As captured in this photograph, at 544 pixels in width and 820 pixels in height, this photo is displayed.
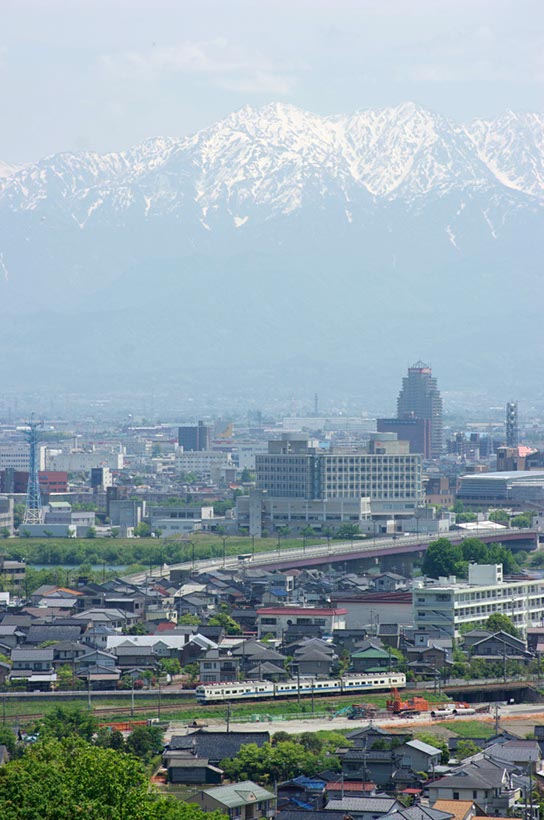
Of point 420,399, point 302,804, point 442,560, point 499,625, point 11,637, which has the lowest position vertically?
point 302,804

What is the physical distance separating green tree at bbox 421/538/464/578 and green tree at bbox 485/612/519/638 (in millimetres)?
13573

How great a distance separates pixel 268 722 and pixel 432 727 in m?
3.50

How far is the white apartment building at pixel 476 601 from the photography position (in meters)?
56.7

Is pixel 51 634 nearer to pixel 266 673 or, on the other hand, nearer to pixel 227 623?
pixel 227 623

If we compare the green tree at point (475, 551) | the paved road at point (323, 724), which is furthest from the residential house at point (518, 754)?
the green tree at point (475, 551)

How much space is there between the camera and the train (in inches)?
1788

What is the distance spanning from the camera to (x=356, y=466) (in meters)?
105

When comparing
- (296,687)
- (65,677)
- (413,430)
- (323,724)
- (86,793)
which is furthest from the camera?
(413,430)

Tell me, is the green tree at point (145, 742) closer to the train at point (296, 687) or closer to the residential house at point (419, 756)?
the residential house at point (419, 756)

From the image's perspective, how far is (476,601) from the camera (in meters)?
58.0

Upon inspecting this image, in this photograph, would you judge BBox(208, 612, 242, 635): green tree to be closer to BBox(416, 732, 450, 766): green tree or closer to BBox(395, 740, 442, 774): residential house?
BBox(416, 732, 450, 766): green tree

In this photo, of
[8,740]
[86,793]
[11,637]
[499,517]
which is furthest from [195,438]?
[86,793]

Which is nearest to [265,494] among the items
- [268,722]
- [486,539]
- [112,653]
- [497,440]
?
[486,539]

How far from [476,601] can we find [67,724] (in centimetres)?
2085
